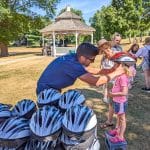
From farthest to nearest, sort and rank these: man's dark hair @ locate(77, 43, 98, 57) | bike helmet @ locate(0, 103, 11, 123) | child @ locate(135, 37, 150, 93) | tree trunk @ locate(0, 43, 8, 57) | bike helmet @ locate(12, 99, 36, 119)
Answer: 1. tree trunk @ locate(0, 43, 8, 57)
2. child @ locate(135, 37, 150, 93)
3. man's dark hair @ locate(77, 43, 98, 57)
4. bike helmet @ locate(12, 99, 36, 119)
5. bike helmet @ locate(0, 103, 11, 123)

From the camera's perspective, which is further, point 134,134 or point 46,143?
point 134,134

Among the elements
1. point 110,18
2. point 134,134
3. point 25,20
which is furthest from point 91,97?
point 110,18

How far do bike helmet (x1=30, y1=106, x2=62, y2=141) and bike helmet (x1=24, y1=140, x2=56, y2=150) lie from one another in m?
0.04

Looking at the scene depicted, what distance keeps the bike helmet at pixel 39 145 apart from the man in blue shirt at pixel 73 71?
1.19 meters

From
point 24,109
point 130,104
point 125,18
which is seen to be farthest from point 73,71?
point 125,18

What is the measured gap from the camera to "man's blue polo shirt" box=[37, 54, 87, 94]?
154 inches

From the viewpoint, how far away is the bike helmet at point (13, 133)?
2.88 meters

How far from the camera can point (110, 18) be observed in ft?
187

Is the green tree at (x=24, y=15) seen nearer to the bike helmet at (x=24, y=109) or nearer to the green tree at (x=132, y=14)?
the green tree at (x=132, y=14)

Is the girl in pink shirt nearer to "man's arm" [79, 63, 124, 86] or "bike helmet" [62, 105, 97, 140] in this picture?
"man's arm" [79, 63, 124, 86]

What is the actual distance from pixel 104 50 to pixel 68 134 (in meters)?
2.74

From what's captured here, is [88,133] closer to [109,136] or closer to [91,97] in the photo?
[109,136]

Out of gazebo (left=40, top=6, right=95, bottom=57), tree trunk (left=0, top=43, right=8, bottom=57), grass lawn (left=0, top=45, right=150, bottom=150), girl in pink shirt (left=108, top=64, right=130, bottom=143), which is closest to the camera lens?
girl in pink shirt (left=108, top=64, right=130, bottom=143)

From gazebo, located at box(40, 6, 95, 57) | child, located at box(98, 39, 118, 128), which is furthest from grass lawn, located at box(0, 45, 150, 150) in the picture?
gazebo, located at box(40, 6, 95, 57)
